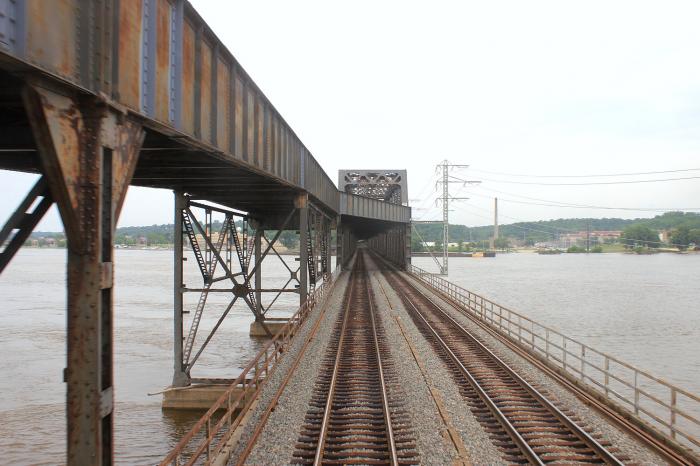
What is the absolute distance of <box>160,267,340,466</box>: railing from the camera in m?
8.52

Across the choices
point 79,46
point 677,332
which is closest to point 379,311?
point 677,332

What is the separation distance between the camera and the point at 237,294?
22125 mm

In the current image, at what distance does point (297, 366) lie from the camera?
16.3 meters

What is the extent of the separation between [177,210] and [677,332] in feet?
112

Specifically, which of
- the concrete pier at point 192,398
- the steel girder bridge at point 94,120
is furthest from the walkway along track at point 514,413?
the concrete pier at point 192,398

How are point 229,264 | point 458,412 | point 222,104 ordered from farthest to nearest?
point 229,264, point 458,412, point 222,104

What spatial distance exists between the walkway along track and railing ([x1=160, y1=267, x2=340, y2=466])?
204 inches

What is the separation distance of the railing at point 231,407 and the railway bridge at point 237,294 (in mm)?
91

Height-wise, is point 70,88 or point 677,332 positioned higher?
point 70,88

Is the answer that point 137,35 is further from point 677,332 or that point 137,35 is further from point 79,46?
point 677,332

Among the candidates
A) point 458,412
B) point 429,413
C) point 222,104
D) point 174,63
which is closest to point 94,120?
point 174,63

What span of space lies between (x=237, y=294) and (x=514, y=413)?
43.2ft

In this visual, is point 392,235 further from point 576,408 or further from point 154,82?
point 154,82

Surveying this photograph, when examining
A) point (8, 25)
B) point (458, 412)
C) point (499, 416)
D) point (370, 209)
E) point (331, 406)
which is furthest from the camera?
point (370, 209)
